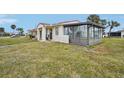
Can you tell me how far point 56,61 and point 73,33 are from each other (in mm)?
5226

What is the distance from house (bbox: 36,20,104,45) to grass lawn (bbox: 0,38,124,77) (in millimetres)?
1337

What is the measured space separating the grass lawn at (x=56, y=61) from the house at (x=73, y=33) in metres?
1.34

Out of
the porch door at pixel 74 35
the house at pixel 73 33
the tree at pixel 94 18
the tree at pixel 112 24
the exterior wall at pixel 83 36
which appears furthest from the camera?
the porch door at pixel 74 35

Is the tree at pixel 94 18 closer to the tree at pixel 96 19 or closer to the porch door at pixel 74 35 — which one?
the tree at pixel 96 19

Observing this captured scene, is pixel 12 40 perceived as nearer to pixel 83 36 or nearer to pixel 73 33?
pixel 83 36

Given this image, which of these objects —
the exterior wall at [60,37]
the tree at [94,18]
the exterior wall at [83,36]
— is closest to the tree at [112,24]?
the tree at [94,18]

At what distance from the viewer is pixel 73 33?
1313cm

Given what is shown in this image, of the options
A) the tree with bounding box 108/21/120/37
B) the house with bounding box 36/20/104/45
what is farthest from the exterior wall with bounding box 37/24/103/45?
the tree with bounding box 108/21/120/37

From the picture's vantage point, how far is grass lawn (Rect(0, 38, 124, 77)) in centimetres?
711

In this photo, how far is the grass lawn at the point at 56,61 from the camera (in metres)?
7.11

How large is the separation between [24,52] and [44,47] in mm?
1163
